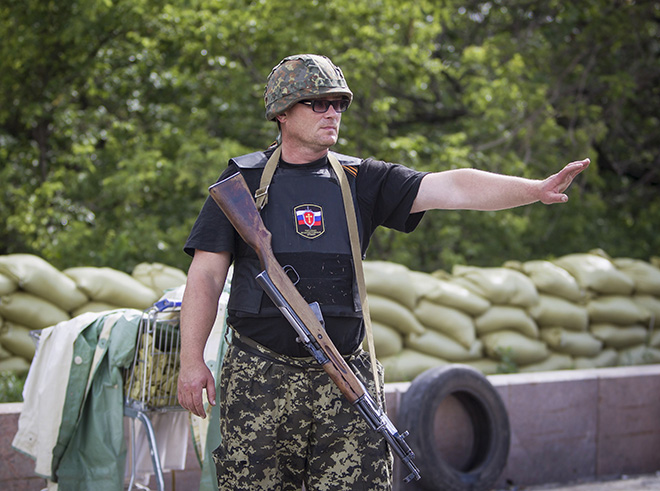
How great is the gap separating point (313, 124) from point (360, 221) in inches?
13.1

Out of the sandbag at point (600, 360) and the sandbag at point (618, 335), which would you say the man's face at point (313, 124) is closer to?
the sandbag at point (600, 360)

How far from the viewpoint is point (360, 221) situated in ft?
8.25

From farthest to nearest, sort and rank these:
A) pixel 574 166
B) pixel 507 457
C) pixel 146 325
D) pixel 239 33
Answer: pixel 239 33 < pixel 507 457 < pixel 146 325 < pixel 574 166

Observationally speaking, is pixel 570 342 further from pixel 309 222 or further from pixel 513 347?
pixel 309 222

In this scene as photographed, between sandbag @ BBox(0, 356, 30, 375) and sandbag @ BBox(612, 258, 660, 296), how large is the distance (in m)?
4.61

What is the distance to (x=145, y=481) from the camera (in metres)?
3.77

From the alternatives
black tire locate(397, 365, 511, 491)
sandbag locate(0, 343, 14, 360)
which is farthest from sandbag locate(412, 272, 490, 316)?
sandbag locate(0, 343, 14, 360)

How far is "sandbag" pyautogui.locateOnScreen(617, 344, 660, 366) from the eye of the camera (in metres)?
6.35

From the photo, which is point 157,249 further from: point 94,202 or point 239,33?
point 239,33

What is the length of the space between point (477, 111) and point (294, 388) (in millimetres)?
6643

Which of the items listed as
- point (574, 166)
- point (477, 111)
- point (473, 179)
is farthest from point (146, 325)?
point (477, 111)

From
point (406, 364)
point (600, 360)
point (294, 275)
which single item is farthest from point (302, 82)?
point (600, 360)

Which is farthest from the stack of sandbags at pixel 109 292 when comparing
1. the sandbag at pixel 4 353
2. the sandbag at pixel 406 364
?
the sandbag at pixel 406 364

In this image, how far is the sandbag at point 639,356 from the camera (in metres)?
6.35
